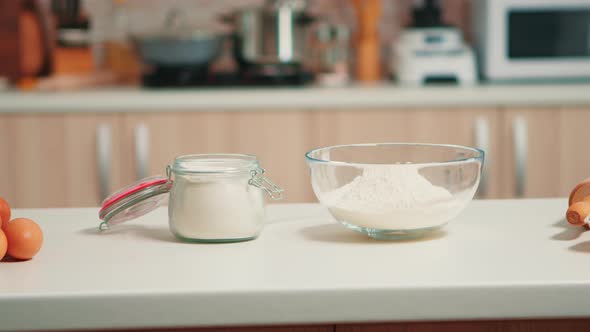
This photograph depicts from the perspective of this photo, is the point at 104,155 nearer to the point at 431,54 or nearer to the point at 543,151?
the point at 431,54

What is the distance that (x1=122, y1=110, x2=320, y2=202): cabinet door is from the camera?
2449 mm

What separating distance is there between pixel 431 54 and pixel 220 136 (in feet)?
2.57

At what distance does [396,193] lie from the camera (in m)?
0.90

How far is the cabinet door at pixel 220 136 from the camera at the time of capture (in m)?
2.45

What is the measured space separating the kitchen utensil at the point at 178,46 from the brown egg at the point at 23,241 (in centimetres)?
183

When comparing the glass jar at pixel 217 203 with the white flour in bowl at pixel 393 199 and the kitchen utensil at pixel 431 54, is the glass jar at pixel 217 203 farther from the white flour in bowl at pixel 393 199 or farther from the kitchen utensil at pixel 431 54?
the kitchen utensil at pixel 431 54

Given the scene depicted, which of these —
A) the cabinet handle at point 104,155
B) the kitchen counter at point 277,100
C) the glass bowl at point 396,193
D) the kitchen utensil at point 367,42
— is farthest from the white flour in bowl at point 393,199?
the kitchen utensil at point 367,42

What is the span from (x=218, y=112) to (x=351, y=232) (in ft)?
5.02

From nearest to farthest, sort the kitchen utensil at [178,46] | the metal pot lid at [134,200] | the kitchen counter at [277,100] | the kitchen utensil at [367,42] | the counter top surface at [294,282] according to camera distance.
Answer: the counter top surface at [294,282] < the metal pot lid at [134,200] < the kitchen counter at [277,100] < the kitchen utensil at [178,46] < the kitchen utensil at [367,42]

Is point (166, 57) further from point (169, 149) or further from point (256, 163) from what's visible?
point (256, 163)

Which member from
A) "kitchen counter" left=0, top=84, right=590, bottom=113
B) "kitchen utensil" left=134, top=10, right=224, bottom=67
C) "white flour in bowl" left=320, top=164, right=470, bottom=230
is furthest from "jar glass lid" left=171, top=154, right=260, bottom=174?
"kitchen utensil" left=134, top=10, right=224, bottom=67

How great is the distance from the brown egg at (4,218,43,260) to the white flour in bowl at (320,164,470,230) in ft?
1.08

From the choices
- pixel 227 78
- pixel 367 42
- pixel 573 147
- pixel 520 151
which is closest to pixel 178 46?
pixel 227 78

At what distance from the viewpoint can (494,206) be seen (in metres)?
1.12
